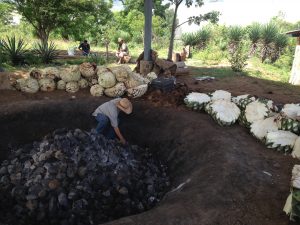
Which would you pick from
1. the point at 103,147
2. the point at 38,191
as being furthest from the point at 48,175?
the point at 103,147

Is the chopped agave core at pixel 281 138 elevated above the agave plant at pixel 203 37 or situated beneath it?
situated beneath

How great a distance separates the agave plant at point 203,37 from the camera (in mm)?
22328

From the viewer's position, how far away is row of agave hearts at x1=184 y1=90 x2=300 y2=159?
5.00 m

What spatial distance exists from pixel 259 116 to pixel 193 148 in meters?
1.47

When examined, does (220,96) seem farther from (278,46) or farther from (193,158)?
(278,46)

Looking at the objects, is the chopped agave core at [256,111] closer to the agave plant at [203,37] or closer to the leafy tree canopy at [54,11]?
the leafy tree canopy at [54,11]

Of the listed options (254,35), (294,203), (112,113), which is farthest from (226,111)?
(254,35)

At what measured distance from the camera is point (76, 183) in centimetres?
495

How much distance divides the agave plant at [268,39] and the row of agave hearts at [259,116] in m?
13.9

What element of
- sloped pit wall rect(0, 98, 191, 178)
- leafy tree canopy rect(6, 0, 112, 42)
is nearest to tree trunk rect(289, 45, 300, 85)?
sloped pit wall rect(0, 98, 191, 178)

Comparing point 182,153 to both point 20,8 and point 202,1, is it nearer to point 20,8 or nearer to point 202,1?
point 202,1

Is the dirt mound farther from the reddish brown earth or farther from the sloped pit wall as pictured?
the sloped pit wall

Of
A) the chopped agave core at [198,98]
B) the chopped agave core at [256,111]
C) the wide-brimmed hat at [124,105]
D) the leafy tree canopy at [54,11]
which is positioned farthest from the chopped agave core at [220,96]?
the leafy tree canopy at [54,11]

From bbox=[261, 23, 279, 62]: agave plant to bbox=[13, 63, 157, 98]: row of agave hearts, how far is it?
44.5 feet
